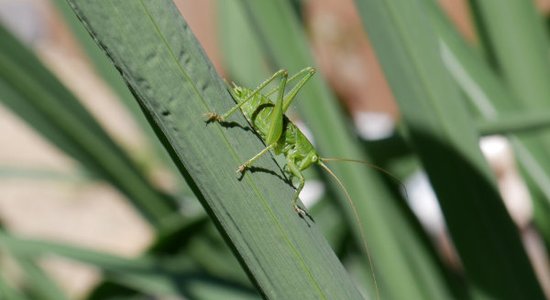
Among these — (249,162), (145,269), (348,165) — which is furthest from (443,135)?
(145,269)

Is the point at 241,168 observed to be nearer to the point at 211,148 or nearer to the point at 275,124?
the point at 211,148

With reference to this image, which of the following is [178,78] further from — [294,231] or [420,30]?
[420,30]

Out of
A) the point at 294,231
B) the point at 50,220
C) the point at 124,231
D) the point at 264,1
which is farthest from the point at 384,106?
the point at 294,231

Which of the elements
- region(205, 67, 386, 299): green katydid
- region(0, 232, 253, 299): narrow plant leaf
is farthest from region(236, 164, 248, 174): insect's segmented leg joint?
region(0, 232, 253, 299): narrow plant leaf

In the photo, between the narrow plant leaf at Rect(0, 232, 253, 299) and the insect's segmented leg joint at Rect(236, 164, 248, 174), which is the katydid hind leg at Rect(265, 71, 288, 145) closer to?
the narrow plant leaf at Rect(0, 232, 253, 299)

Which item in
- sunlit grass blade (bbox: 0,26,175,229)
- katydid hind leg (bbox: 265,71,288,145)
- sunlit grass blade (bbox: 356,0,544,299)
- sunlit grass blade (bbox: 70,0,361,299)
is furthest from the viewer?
sunlit grass blade (bbox: 0,26,175,229)

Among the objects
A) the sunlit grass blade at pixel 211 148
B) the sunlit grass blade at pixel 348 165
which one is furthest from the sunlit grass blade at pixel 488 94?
the sunlit grass blade at pixel 211 148
